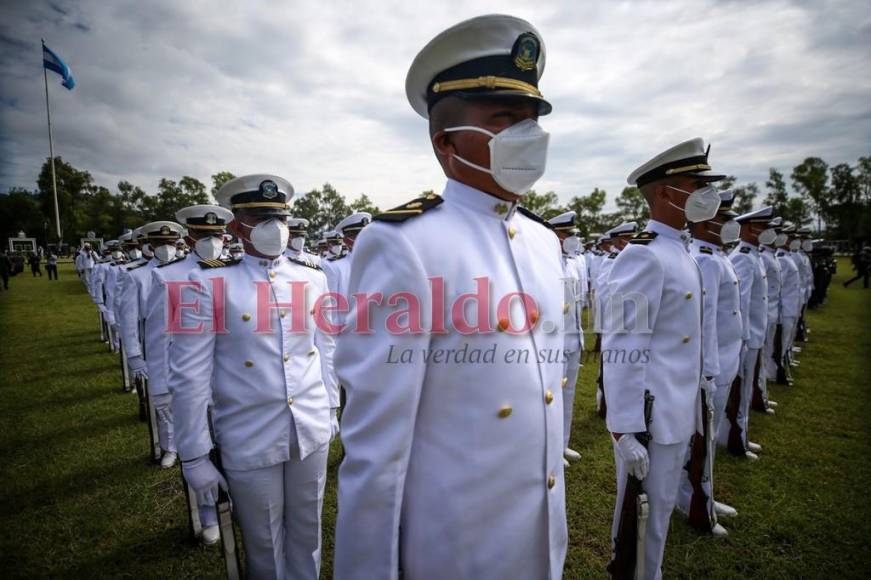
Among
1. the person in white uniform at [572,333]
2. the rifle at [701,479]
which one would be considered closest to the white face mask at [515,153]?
the person in white uniform at [572,333]

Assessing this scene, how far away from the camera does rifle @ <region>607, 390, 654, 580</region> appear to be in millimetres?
2775

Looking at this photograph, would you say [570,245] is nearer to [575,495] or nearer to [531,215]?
[575,495]

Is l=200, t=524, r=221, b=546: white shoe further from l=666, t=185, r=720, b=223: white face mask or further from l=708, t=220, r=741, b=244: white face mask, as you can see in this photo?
l=708, t=220, r=741, b=244: white face mask

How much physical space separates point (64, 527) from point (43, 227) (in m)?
84.9

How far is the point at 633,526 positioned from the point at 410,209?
9.65 ft

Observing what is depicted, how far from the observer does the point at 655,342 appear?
3.04m

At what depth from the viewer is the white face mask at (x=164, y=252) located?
20.8 ft

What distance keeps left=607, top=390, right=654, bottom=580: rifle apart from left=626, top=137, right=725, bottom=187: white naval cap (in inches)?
71.5

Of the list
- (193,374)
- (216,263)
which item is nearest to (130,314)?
(216,263)

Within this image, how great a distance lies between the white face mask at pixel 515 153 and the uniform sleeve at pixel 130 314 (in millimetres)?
7064

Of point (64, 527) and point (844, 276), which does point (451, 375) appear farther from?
point (844, 276)

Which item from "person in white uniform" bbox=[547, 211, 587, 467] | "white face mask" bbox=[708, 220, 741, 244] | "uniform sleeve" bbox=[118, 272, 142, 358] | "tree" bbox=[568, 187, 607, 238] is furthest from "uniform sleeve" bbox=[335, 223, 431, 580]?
"tree" bbox=[568, 187, 607, 238]

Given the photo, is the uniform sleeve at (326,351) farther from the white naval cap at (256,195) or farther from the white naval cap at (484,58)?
the white naval cap at (484,58)

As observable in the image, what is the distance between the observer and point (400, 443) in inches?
50.9
